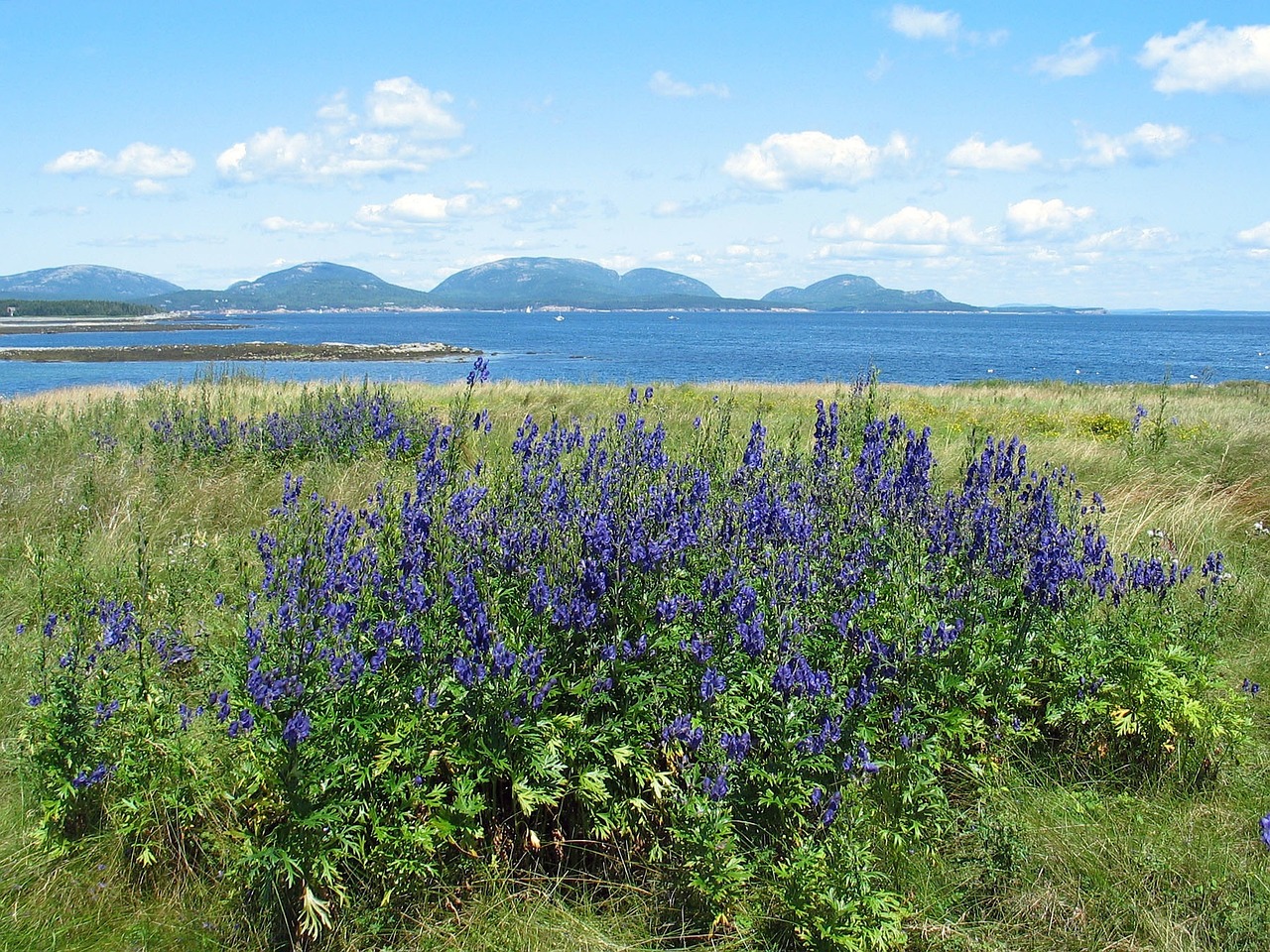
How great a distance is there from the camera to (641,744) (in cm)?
308

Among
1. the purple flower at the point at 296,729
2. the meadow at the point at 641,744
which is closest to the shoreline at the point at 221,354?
the meadow at the point at 641,744

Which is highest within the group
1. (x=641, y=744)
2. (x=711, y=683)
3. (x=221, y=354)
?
(x=221, y=354)

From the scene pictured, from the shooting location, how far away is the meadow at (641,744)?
2760 mm

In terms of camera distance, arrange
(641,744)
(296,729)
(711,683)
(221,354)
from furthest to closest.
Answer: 1. (221,354)
2. (641,744)
3. (711,683)
4. (296,729)

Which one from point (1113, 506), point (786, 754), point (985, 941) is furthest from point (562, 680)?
point (1113, 506)

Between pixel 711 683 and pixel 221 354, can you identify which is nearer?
pixel 711 683

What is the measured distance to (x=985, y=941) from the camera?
2.79 meters

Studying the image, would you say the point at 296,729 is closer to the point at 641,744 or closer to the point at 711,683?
the point at 641,744

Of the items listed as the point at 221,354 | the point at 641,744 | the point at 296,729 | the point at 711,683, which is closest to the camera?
the point at 296,729

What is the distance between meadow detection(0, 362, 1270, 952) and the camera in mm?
2760

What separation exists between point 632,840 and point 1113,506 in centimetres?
607

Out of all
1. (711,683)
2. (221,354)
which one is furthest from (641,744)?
(221,354)

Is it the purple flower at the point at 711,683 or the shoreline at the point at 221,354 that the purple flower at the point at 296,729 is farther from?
the shoreline at the point at 221,354

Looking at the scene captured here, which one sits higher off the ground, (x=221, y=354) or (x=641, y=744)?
(x=221, y=354)
